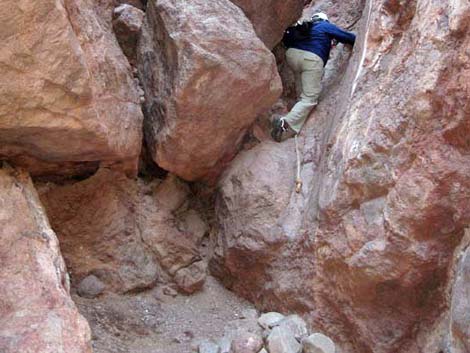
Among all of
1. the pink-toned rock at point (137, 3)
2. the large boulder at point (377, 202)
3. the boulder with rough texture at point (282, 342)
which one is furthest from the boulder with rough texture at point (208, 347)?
the pink-toned rock at point (137, 3)

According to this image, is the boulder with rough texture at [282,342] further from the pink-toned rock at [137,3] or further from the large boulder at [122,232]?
the pink-toned rock at [137,3]

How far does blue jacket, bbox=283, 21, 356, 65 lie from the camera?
5.12 metres

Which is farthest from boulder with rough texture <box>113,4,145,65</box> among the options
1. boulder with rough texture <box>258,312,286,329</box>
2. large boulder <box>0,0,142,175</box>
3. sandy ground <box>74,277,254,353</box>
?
boulder with rough texture <box>258,312,286,329</box>

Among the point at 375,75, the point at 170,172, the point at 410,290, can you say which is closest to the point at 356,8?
the point at 375,75

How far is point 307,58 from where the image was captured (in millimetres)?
5129

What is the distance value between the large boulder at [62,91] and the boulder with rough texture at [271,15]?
158 centimetres

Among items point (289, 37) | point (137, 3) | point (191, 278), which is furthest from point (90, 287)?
point (289, 37)

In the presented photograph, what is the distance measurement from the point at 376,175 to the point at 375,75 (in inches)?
31.9

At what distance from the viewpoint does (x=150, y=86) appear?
4.58 m

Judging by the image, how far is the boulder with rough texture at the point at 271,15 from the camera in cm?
530

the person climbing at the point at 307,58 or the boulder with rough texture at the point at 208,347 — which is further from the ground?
the person climbing at the point at 307,58

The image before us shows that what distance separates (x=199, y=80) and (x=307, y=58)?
1370 mm

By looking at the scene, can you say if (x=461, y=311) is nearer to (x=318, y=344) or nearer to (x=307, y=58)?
(x=318, y=344)

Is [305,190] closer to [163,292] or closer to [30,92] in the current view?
[163,292]
